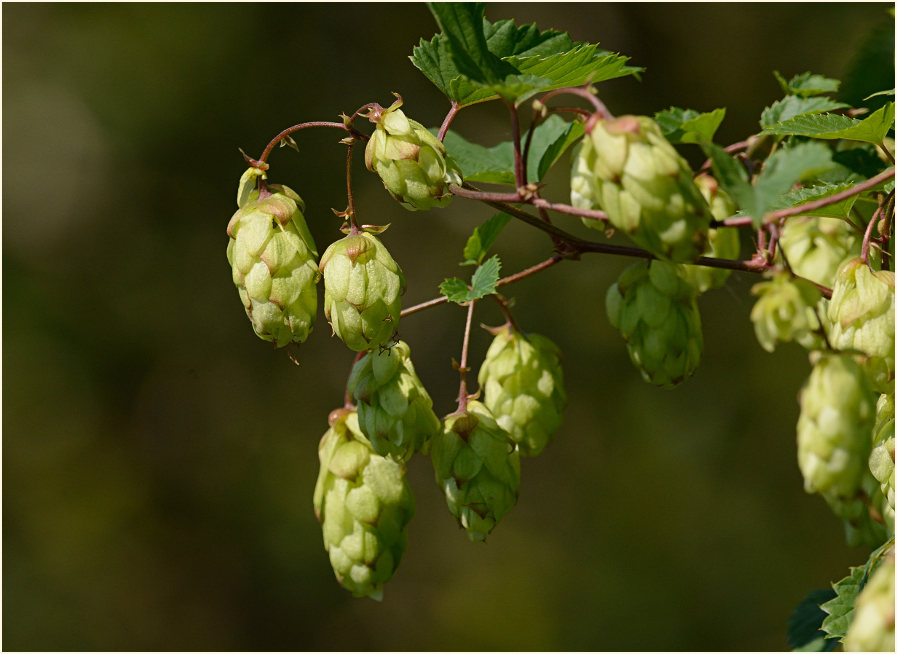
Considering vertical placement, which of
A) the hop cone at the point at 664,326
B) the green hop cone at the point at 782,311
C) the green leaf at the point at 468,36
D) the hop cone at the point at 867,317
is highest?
the green leaf at the point at 468,36

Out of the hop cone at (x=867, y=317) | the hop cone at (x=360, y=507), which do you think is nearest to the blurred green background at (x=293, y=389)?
the hop cone at (x=360, y=507)

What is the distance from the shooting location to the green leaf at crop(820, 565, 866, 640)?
3.35 feet

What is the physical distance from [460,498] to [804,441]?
444mm

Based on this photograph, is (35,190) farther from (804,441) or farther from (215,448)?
(804,441)

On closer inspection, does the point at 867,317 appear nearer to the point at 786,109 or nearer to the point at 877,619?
the point at 877,619

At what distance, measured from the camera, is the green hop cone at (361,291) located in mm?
870

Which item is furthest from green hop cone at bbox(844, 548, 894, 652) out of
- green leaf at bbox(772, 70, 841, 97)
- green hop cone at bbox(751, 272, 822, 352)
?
green leaf at bbox(772, 70, 841, 97)

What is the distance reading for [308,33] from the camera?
3.28 m

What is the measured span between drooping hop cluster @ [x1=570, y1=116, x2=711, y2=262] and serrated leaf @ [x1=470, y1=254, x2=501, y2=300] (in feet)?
0.98

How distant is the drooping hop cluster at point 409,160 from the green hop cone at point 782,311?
32cm

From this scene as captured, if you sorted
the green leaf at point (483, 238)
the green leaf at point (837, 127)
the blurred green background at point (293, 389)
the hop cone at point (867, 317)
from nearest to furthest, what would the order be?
the hop cone at point (867, 317), the green leaf at point (837, 127), the green leaf at point (483, 238), the blurred green background at point (293, 389)

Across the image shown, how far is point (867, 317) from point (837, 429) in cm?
21

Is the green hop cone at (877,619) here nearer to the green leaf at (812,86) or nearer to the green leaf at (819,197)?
the green leaf at (819,197)

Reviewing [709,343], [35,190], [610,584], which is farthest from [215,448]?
[709,343]
